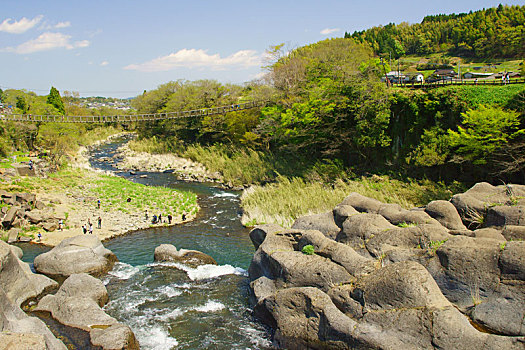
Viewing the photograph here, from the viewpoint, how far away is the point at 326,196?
25.9 metres

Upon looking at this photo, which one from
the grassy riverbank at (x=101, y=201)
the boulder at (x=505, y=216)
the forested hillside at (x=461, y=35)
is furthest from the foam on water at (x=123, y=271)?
the forested hillside at (x=461, y=35)

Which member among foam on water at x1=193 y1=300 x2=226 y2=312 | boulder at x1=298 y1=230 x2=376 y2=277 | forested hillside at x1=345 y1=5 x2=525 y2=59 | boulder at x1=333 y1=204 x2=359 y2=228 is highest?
forested hillside at x1=345 y1=5 x2=525 y2=59

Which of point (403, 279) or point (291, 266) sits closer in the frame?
point (403, 279)

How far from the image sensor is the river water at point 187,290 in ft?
42.7

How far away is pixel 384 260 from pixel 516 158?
1547 cm

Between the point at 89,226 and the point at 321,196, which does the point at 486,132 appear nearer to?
the point at 321,196

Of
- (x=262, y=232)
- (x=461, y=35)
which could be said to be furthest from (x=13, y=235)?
(x=461, y=35)

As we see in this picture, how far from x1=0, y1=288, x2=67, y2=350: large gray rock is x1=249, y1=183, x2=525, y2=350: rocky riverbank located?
21.7 ft

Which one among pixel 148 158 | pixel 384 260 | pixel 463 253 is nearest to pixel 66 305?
pixel 384 260

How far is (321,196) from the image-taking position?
85.3 ft

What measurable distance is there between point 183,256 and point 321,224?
7.38m

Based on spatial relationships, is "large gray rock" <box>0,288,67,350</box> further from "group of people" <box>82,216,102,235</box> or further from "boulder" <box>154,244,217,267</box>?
"group of people" <box>82,216,102,235</box>

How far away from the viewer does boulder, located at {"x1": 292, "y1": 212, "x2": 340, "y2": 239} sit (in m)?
15.9

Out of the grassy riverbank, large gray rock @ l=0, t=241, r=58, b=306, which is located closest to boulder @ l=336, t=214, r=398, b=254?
large gray rock @ l=0, t=241, r=58, b=306
